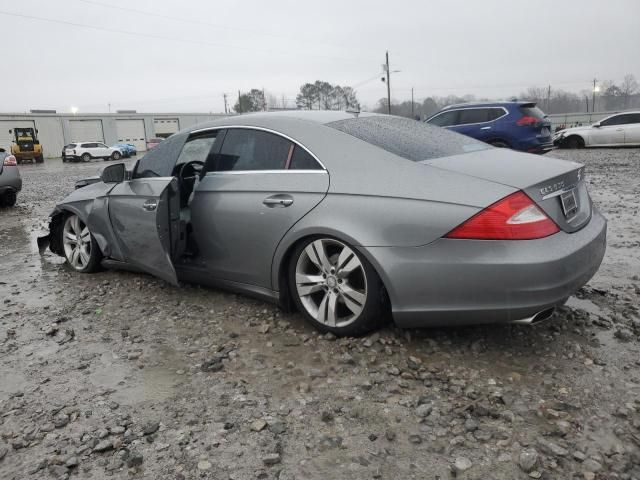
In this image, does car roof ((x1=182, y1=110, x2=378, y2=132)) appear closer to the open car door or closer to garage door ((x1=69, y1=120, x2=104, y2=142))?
the open car door

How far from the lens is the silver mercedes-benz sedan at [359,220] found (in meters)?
2.60

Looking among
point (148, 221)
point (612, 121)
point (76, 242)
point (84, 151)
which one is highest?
point (84, 151)

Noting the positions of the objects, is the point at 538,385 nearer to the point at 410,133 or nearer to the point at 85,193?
the point at 410,133

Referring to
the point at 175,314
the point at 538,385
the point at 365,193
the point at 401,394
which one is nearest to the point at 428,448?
the point at 401,394

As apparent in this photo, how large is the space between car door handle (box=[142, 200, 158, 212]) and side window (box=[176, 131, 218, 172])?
44cm

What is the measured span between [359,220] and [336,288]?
1.53ft

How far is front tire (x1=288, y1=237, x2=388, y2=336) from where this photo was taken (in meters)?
2.96

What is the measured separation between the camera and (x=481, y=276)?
8.50 feet

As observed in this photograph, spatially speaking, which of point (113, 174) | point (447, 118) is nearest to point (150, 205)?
point (113, 174)

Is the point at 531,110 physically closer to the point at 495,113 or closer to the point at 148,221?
the point at 495,113

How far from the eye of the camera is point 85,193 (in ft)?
15.6

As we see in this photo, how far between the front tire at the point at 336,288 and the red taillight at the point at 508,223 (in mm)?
614

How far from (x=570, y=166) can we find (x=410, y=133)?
1018mm

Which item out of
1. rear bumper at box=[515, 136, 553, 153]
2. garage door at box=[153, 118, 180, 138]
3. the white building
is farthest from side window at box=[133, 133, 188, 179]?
garage door at box=[153, 118, 180, 138]
